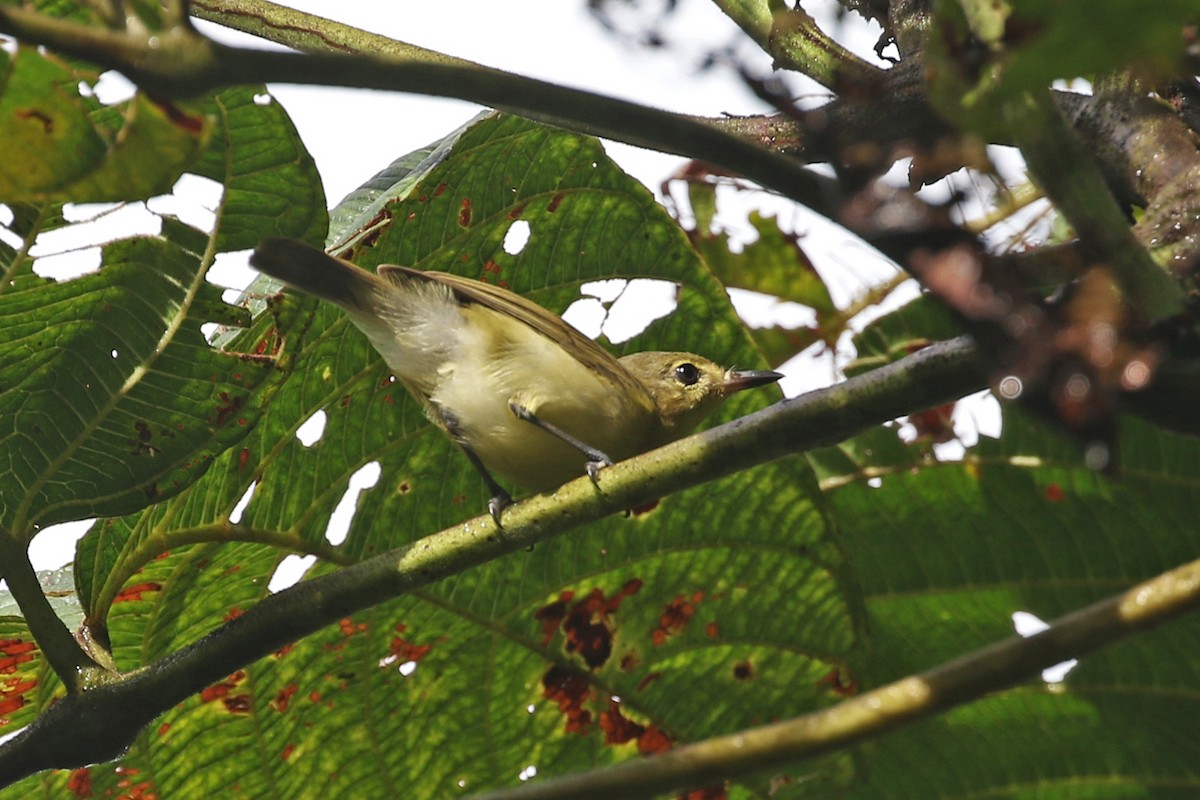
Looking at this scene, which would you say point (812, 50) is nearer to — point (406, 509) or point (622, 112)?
point (406, 509)

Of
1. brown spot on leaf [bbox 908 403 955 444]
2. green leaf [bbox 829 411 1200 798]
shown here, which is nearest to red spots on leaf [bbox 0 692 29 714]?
green leaf [bbox 829 411 1200 798]

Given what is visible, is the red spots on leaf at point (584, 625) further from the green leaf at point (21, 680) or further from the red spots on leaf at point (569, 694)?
the green leaf at point (21, 680)

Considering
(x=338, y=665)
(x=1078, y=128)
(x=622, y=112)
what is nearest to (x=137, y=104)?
(x=622, y=112)

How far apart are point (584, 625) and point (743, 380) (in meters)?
1.03

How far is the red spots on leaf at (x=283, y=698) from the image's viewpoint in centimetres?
290

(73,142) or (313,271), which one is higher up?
(313,271)

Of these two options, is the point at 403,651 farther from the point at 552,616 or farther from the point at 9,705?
the point at 9,705

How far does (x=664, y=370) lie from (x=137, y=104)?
269cm

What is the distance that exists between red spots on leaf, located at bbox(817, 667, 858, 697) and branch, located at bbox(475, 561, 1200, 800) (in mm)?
1753

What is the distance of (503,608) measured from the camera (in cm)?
286

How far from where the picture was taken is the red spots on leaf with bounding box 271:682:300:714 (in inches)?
114

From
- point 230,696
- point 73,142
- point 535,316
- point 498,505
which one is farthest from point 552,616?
point 73,142

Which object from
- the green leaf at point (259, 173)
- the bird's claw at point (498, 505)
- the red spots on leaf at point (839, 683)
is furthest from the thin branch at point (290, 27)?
the red spots on leaf at point (839, 683)

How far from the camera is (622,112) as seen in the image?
3.59 feet
